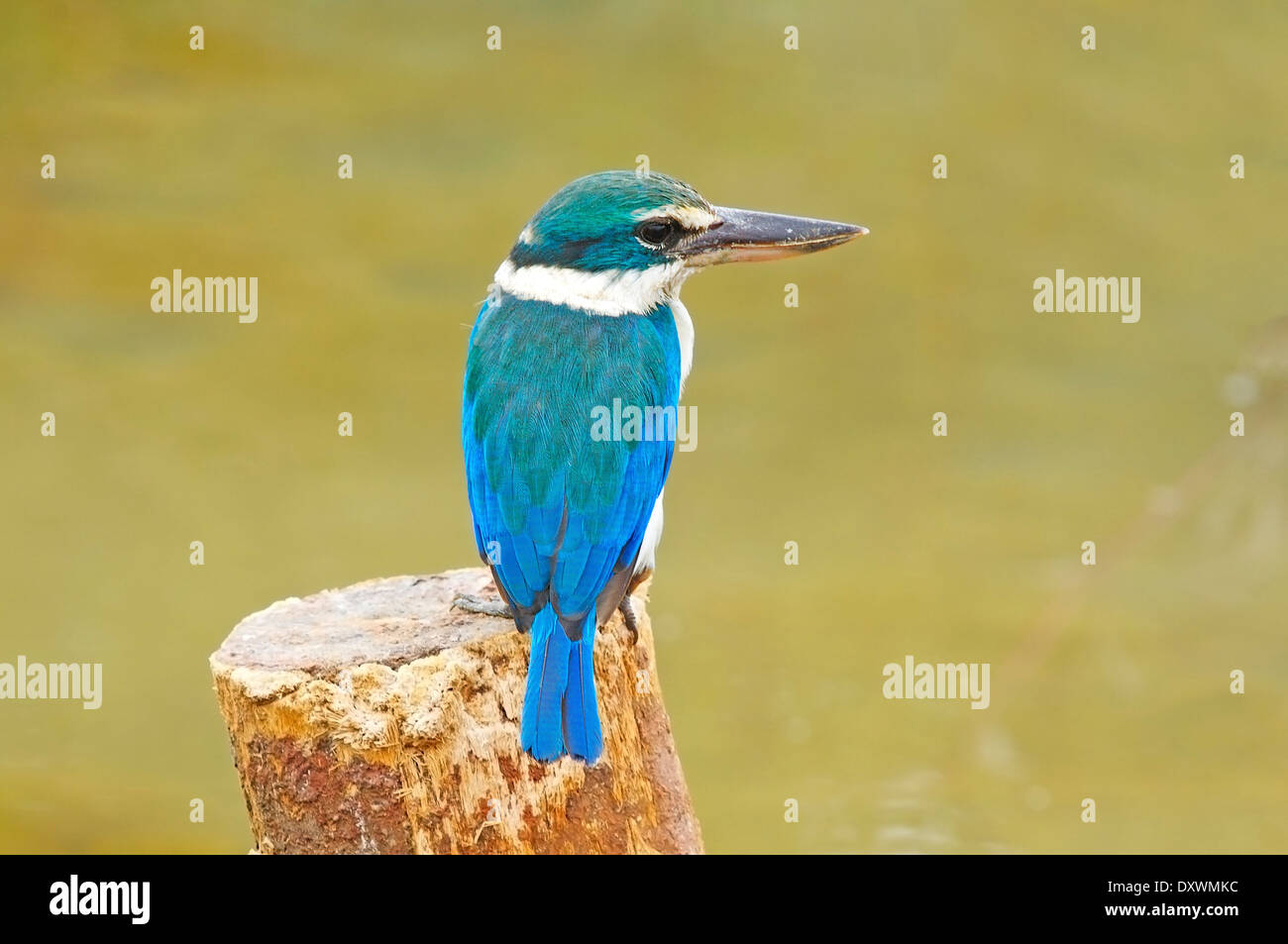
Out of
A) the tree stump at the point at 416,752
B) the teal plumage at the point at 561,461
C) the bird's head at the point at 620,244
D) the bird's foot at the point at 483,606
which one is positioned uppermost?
the bird's head at the point at 620,244

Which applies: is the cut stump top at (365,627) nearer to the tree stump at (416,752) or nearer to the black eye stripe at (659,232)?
the tree stump at (416,752)

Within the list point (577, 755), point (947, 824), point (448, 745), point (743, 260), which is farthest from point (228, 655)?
point (947, 824)

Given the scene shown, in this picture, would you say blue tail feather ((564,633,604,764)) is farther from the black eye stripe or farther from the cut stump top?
the black eye stripe

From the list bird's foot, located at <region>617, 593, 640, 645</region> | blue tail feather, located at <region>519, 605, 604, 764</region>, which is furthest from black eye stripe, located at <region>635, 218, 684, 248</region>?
blue tail feather, located at <region>519, 605, 604, 764</region>

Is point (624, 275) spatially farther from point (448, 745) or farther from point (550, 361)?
point (448, 745)

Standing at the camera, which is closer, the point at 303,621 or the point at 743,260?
the point at 303,621

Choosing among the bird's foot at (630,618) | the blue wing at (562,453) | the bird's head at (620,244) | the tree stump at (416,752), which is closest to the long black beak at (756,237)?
the bird's head at (620,244)
